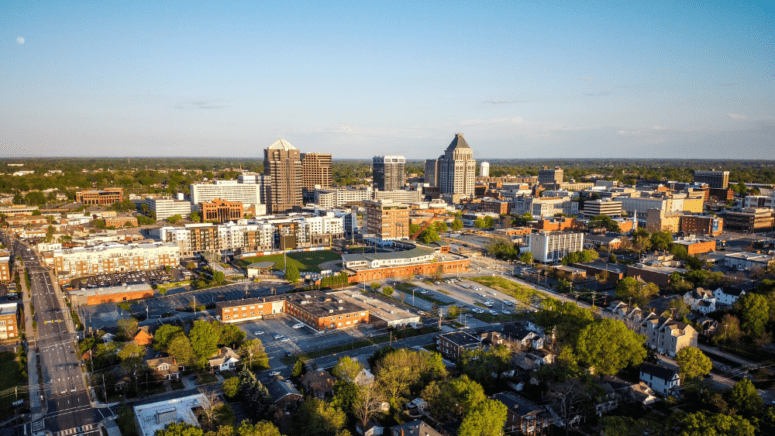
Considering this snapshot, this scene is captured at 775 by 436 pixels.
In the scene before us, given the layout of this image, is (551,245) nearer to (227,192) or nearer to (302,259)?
(302,259)

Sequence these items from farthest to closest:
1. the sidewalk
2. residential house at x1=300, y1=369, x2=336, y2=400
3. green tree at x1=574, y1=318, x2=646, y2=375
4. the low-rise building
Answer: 1. the low-rise building
2. green tree at x1=574, y1=318, x2=646, y2=375
3. residential house at x1=300, y1=369, x2=336, y2=400
4. the sidewalk

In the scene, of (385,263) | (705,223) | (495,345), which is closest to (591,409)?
(495,345)

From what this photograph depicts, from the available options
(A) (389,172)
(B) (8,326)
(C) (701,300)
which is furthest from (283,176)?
(C) (701,300)

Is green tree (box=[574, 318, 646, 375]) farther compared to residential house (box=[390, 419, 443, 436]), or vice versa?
green tree (box=[574, 318, 646, 375])

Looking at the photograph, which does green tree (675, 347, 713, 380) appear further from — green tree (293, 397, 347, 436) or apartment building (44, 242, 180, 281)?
apartment building (44, 242, 180, 281)

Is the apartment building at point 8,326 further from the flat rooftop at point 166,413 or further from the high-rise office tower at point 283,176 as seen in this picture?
the high-rise office tower at point 283,176

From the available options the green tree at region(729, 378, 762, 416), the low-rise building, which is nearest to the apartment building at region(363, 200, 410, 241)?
the low-rise building
